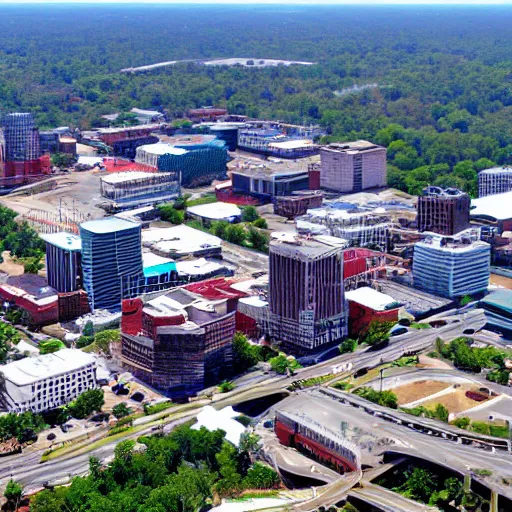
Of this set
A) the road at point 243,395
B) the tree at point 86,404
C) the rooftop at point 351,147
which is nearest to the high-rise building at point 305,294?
the road at point 243,395

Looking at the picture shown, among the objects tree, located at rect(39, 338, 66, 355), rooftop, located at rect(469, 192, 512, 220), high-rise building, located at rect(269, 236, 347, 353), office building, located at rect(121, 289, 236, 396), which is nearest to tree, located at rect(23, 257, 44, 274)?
tree, located at rect(39, 338, 66, 355)

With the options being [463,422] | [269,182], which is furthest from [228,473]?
[269,182]

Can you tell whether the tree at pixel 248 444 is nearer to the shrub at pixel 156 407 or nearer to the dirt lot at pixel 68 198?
the shrub at pixel 156 407

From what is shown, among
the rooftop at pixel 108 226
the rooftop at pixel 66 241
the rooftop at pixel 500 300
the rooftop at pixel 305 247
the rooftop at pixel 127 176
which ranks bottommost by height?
the rooftop at pixel 500 300

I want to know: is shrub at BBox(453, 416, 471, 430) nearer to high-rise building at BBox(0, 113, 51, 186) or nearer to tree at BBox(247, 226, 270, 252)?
tree at BBox(247, 226, 270, 252)

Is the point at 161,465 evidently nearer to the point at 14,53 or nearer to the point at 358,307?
the point at 358,307

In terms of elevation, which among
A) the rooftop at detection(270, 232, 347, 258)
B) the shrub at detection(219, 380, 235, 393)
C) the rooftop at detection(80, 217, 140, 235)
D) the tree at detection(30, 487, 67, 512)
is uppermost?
the rooftop at detection(80, 217, 140, 235)
